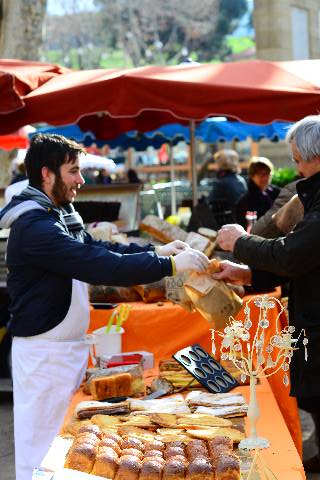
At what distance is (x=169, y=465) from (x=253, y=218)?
4600 millimetres

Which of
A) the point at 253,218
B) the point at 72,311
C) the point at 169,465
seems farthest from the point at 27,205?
the point at 253,218

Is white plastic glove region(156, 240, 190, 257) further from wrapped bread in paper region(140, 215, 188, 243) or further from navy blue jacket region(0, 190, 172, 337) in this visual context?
wrapped bread in paper region(140, 215, 188, 243)

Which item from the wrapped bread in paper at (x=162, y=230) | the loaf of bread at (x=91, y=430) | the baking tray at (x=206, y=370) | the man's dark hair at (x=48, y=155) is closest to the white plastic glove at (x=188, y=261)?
the baking tray at (x=206, y=370)

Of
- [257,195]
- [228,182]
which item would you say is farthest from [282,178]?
[257,195]

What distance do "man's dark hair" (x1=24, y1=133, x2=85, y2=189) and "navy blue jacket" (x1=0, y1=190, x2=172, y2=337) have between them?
0.12 m

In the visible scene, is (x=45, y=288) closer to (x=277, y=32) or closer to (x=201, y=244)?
(x=201, y=244)

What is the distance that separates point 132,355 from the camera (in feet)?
14.0

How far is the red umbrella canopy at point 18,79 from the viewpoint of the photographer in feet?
20.8

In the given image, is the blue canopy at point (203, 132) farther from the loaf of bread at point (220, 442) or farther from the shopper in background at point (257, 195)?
the loaf of bread at point (220, 442)

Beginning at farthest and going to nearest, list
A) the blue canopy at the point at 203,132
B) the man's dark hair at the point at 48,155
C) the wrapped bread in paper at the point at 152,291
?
the blue canopy at the point at 203,132 < the wrapped bread in paper at the point at 152,291 < the man's dark hair at the point at 48,155

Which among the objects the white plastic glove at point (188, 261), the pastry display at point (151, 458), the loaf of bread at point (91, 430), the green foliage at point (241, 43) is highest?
the green foliage at point (241, 43)

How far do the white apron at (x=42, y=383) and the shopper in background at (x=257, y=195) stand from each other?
491 centimetres

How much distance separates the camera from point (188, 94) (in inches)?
235

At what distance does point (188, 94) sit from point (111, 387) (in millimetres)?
2969
